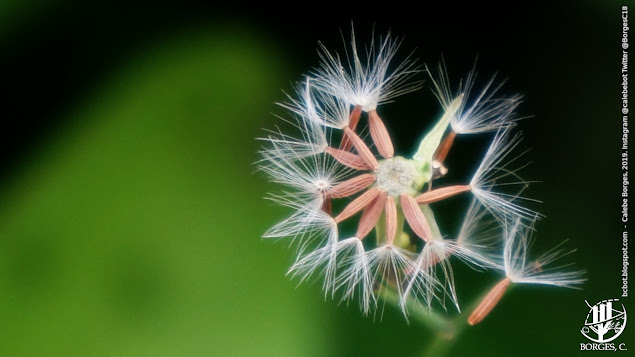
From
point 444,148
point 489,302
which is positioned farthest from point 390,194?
point 489,302

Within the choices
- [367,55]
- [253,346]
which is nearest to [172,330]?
[253,346]

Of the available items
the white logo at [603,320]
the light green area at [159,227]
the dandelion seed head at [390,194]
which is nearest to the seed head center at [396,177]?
the dandelion seed head at [390,194]

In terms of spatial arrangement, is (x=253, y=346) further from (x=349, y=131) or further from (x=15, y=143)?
(x=15, y=143)

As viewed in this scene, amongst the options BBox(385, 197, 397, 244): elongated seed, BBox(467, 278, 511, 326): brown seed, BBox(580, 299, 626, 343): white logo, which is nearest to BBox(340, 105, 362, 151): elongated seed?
BBox(385, 197, 397, 244): elongated seed

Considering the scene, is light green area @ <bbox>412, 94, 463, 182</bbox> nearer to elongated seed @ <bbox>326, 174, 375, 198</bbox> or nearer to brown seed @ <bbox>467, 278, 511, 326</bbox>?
elongated seed @ <bbox>326, 174, 375, 198</bbox>

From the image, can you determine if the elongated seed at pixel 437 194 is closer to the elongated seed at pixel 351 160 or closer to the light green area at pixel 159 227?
the elongated seed at pixel 351 160

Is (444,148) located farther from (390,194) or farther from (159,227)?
(159,227)
